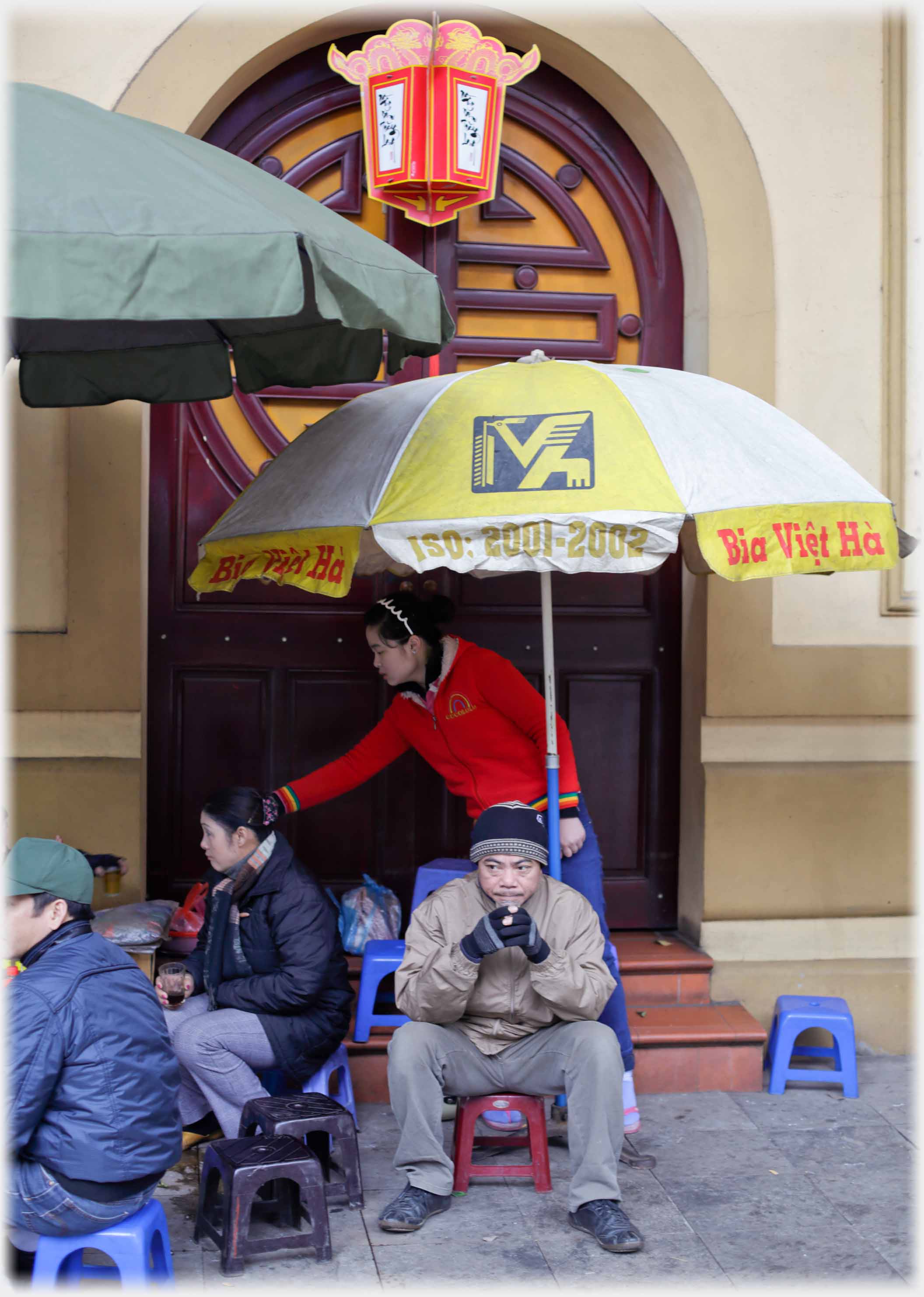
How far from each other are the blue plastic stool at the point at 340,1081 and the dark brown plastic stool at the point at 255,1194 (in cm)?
45

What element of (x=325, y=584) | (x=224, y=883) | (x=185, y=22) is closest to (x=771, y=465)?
(x=325, y=584)

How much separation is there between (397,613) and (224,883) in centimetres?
109

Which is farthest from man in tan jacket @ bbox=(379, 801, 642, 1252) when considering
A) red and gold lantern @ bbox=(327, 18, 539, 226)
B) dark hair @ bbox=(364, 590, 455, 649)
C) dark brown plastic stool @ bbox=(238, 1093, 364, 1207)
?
red and gold lantern @ bbox=(327, 18, 539, 226)

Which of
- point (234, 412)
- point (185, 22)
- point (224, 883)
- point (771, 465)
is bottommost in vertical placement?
point (224, 883)

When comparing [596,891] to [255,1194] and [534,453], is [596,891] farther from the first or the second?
[534,453]

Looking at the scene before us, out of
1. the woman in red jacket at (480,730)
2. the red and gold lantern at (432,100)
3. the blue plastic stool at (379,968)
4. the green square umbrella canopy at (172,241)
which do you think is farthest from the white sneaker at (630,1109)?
the red and gold lantern at (432,100)

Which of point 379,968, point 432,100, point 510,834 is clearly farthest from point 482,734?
point 432,100

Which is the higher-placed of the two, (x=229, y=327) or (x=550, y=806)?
(x=229, y=327)

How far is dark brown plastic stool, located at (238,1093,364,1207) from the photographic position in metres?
3.77

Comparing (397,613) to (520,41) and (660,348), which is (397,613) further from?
(520,41)

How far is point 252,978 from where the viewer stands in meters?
4.13

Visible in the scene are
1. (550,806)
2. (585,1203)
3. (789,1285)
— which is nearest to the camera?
(789,1285)

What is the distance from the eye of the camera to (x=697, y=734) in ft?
17.7

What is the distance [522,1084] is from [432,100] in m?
3.79
